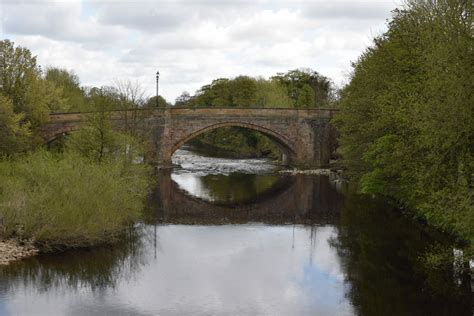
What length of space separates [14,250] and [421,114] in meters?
13.6

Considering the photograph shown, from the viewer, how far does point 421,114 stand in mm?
18891

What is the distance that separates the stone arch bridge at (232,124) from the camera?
43469 millimetres

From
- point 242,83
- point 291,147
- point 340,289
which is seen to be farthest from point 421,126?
point 242,83

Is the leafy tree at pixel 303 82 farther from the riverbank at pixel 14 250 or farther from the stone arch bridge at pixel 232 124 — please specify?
the riverbank at pixel 14 250

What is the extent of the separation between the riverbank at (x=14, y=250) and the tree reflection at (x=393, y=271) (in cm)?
994

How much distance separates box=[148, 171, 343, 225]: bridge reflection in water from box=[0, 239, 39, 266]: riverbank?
7606 mm

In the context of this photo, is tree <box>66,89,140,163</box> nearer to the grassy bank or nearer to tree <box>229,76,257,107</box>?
the grassy bank

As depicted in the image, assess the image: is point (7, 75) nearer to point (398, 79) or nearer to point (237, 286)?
point (398, 79)

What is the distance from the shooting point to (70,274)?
1741 centimetres

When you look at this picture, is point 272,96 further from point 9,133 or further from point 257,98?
point 9,133

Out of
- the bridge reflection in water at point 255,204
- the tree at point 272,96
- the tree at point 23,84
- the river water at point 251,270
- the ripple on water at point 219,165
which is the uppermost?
the tree at point 272,96

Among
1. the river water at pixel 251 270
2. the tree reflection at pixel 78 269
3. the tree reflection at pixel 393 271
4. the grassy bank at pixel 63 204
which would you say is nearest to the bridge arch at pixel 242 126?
the river water at pixel 251 270

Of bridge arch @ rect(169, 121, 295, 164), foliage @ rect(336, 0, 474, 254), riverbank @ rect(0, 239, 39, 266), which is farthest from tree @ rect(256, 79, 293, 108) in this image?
riverbank @ rect(0, 239, 39, 266)

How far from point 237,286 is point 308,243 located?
6007 millimetres
